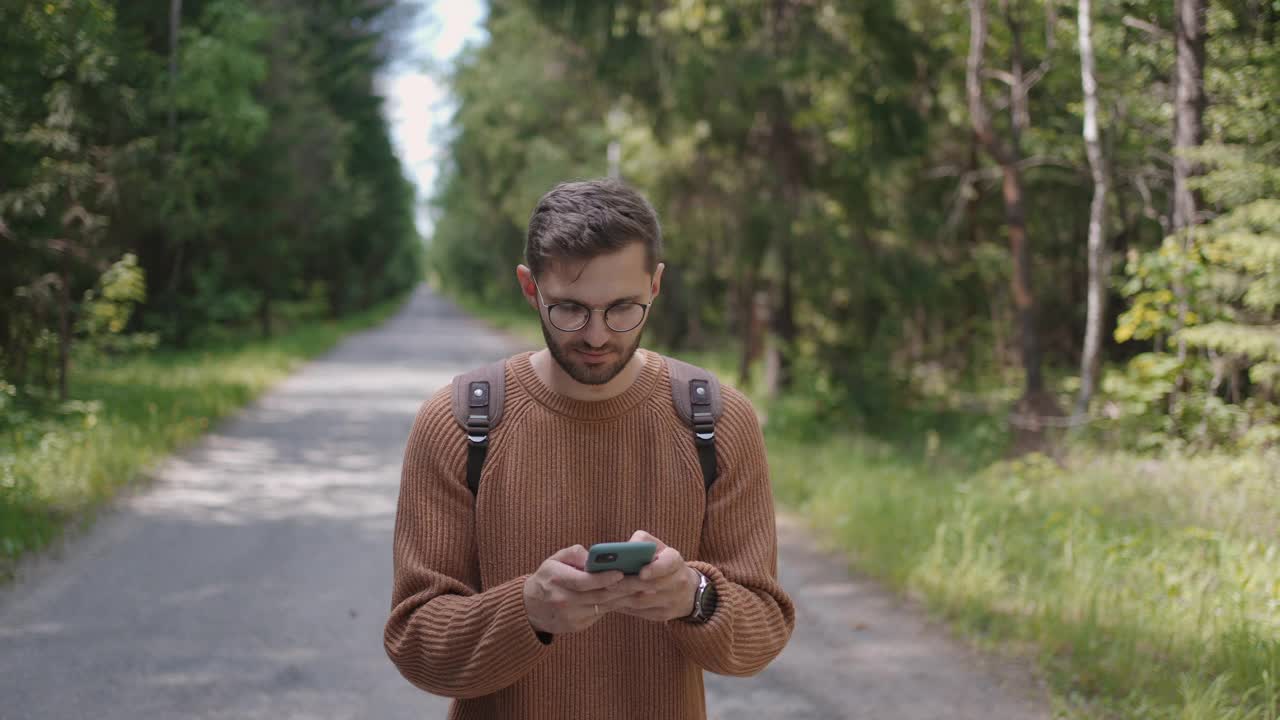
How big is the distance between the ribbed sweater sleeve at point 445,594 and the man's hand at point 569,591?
8 cm

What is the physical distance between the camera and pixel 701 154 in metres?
16.0

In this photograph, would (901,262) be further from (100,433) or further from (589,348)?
(589,348)

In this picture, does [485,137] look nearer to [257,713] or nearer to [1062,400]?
[1062,400]

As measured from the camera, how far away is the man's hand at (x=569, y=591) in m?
1.79

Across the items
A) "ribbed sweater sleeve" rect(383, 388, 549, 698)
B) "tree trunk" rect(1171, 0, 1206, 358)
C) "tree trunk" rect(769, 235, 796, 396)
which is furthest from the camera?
"tree trunk" rect(769, 235, 796, 396)

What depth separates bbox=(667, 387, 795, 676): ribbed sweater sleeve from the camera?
212cm

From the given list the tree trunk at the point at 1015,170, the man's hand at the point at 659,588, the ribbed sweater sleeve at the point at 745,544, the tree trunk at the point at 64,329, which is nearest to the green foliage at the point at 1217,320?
the tree trunk at the point at 1015,170

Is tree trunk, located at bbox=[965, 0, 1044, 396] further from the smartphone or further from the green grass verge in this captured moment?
the smartphone

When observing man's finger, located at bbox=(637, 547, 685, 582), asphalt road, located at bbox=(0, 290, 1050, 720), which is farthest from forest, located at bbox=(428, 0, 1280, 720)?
man's finger, located at bbox=(637, 547, 685, 582)

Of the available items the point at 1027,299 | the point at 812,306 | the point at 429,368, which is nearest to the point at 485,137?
the point at 429,368

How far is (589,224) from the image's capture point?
2.01 m

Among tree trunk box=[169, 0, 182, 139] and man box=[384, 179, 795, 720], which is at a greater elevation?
tree trunk box=[169, 0, 182, 139]

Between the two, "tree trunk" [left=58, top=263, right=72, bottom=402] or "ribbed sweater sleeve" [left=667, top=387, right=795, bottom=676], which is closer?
"ribbed sweater sleeve" [left=667, top=387, right=795, bottom=676]

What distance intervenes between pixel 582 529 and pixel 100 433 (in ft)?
30.5
